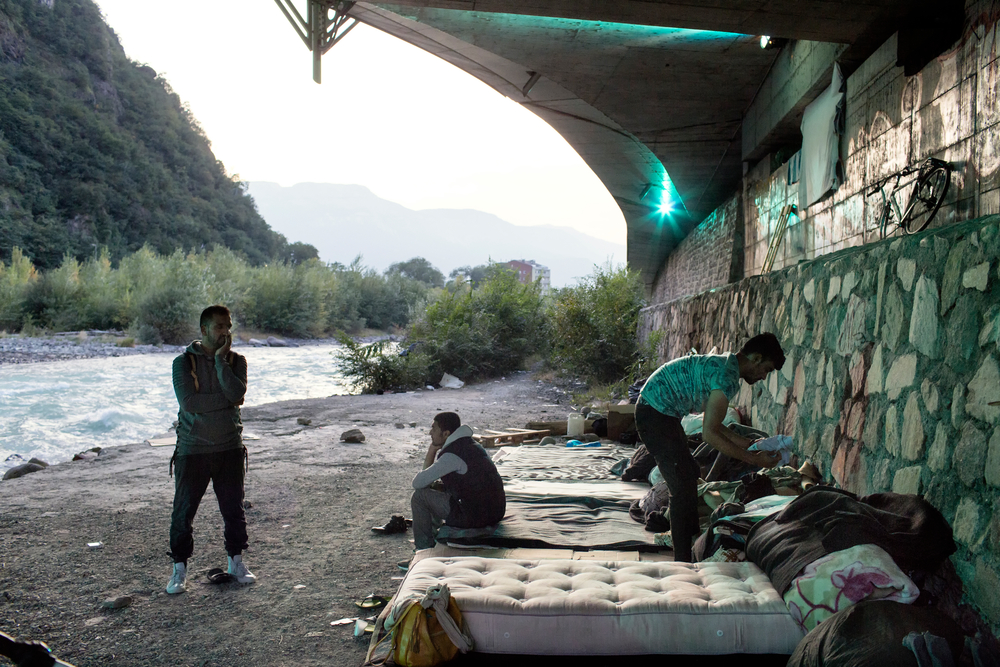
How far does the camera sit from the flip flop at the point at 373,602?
157 inches

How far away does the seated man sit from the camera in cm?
449

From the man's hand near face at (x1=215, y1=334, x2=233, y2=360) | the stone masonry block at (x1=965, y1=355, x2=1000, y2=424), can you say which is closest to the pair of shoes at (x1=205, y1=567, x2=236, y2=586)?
the man's hand near face at (x1=215, y1=334, x2=233, y2=360)

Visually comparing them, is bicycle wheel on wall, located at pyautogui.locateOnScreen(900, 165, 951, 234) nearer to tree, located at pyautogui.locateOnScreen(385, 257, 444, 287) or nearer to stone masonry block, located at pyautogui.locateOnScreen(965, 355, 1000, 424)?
stone masonry block, located at pyautogui.locateOnScreen(965, 355, 1000, 424)

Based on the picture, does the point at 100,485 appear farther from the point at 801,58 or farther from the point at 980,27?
the point at 801,58

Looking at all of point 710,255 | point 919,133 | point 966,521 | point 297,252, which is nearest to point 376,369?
point 710,255

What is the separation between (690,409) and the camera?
418 cm

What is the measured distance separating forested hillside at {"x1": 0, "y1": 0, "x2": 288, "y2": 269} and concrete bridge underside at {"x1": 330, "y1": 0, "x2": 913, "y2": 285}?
104 ft

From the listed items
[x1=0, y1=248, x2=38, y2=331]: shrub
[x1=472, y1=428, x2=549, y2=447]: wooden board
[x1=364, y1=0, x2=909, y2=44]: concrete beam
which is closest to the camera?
[x1=364, y1=0, x2=909, y2=44]: concrete beam

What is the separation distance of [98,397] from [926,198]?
14.9 meters

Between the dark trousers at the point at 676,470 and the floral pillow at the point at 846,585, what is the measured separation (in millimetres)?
1208

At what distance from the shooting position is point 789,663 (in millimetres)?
2652

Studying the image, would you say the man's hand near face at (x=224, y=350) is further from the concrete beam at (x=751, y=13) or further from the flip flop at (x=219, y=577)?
the concrete beam at (x=751, y=13)

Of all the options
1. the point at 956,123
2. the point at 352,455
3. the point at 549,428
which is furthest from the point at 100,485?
the point at 956,123

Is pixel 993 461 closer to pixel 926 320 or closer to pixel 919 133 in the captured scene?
pixel 926 320
